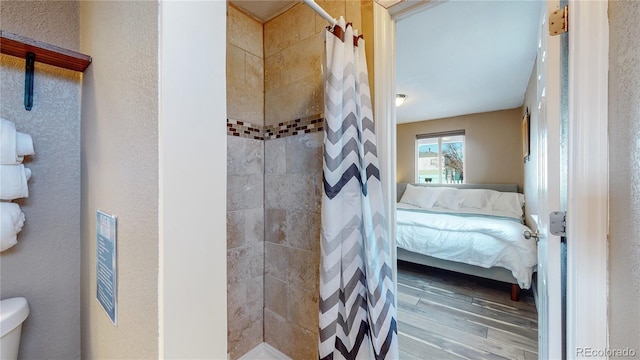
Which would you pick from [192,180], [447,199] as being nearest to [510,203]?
[447,199]

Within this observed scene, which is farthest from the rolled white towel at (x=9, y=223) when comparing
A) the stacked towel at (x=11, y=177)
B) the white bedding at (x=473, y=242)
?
the white bedding at (x=473, y=242)

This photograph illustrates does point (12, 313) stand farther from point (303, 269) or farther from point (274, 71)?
point (274, 71)

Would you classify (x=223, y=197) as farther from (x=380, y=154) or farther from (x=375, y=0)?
(x=375, y=0)

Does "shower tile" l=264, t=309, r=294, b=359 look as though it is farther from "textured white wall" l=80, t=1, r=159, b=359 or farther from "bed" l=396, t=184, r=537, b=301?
"bed" l=396, t=184, r=537, b=301

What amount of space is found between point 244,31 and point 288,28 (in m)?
0.29

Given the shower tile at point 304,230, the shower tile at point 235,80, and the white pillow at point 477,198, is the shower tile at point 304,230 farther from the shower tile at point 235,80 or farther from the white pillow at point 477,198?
the white pillow at point 477,198

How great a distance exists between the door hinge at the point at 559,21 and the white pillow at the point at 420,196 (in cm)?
369

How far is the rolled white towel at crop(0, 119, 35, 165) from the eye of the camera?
2.23 feet

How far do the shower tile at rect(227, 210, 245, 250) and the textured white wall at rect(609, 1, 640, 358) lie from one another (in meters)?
1.56

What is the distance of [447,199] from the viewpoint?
4227 millimetres

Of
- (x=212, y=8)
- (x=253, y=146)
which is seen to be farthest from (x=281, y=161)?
(x=212, y=8)

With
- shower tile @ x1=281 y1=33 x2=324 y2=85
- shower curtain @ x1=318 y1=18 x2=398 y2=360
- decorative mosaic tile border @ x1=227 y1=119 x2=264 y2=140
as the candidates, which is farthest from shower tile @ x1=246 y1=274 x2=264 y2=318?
shower tile @ x1=281 y1=33 x2=324 y2=85

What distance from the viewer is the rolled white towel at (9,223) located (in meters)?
0.70

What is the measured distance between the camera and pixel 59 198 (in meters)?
0.85
